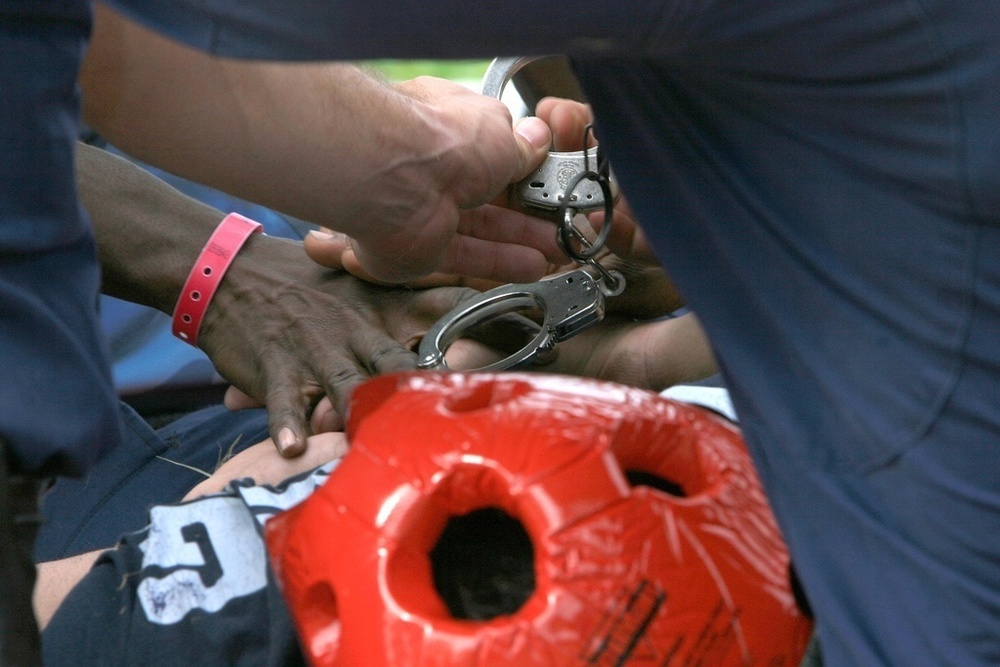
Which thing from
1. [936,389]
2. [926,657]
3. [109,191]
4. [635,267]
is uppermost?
[936,389]

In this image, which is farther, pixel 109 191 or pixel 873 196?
pixel 109 191

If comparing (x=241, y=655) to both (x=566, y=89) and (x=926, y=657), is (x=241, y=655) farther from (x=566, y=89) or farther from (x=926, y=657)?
(x=566, y=89)

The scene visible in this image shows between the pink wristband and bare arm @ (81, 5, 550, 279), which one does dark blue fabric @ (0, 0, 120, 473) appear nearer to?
bare arm @ (81, 5, 550, 279)

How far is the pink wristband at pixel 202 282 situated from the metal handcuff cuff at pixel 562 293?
1.17ft

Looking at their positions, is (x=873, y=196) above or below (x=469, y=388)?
above

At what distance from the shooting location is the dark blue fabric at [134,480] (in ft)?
3.63

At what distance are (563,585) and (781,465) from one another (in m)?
0.14

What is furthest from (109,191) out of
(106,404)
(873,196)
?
(873,196)

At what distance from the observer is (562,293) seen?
101 cm

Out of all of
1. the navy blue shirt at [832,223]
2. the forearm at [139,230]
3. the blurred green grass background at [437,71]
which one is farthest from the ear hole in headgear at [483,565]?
the blurred green grass background at [437,71]

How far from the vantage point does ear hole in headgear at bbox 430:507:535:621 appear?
647mm

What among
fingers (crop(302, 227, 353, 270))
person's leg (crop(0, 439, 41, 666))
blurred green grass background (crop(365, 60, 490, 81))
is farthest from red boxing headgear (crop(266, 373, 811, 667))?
blurred green grass background (crop(365, 60, 490, 81))

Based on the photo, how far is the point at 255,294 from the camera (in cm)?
123

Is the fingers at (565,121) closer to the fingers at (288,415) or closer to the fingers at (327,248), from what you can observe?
the fingers at (327,248)
